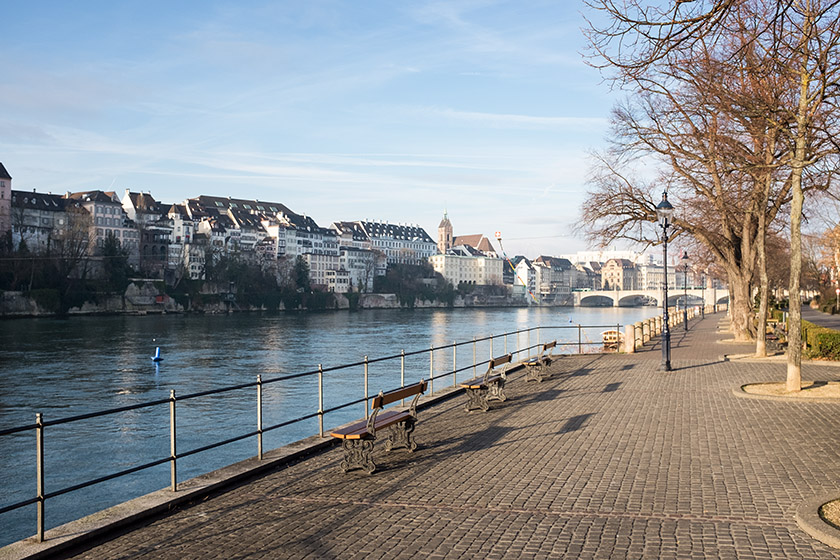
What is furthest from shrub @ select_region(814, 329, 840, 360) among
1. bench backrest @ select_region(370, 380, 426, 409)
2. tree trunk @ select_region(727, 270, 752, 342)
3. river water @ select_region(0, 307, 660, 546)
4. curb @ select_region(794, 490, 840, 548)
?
curb @ select_region(794, 490, 840, 548)

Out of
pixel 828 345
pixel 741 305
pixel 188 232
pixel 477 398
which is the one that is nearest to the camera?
pixel 477 398

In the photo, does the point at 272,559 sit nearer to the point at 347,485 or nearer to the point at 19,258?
the point at 347,485

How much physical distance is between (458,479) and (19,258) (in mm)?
94187

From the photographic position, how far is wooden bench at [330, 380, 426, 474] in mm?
9578

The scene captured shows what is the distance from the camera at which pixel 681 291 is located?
14825cm

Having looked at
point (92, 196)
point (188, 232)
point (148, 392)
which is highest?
point (92, 196)

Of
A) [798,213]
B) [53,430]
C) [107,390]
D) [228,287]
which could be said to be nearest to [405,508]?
[798,213]

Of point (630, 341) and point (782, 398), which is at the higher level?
point (630, 341)

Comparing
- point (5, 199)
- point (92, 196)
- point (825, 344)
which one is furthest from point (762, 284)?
point (92, 196)

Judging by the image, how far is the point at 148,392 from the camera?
3136 cm

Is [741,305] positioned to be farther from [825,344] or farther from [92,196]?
[92,196]

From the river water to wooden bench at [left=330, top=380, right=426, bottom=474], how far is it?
414 cm

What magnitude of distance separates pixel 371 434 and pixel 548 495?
238 centimetres

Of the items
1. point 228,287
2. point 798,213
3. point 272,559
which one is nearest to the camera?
point 272,559
